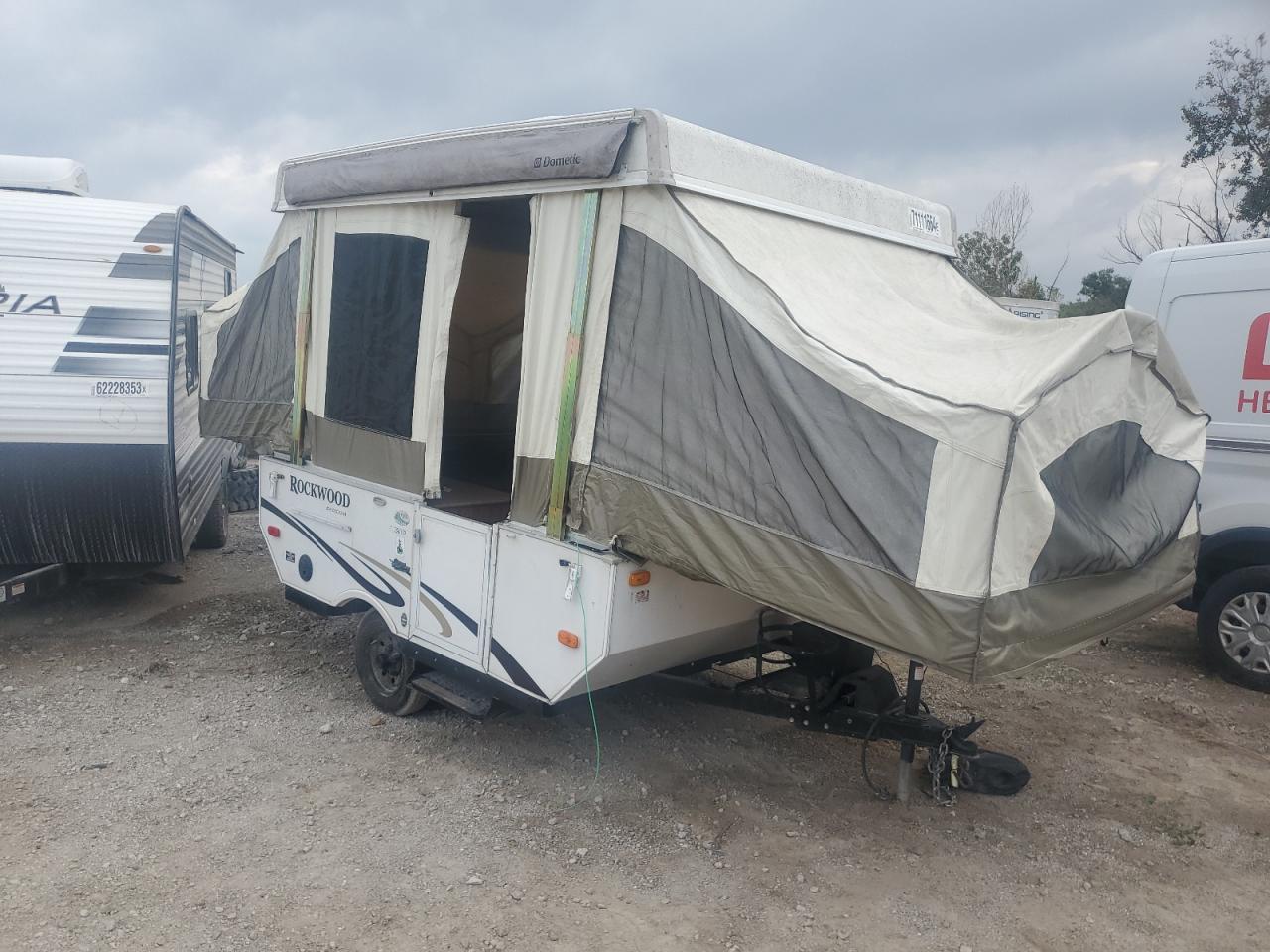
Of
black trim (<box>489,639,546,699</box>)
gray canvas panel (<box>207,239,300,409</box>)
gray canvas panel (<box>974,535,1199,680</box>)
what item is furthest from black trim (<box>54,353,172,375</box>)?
gray canvas panel (<box>974,535,1199,680</box>)

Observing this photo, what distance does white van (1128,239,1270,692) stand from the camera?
592cm

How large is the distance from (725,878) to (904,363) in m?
2.08

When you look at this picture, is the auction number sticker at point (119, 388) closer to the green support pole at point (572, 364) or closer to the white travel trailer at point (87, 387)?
the white travel trailer at point (87, 387)

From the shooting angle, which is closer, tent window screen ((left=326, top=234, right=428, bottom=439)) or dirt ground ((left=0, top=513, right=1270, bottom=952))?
dirt ground ((left=0, top=513, right=1270, bottom=952))

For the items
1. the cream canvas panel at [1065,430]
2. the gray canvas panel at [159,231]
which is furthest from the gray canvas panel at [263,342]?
the cream canvas panel at [1065,430]

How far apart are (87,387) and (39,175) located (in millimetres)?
3052

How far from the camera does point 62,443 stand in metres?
5.85

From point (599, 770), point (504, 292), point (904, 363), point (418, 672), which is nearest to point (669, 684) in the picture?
point (599, 770)

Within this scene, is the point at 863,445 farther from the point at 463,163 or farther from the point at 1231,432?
the point at 1231,432

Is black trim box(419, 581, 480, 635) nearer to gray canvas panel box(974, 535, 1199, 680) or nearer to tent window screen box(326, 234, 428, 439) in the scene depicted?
tent window screen box(326, 234, 428, 439)

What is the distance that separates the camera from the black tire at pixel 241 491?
33.8ft

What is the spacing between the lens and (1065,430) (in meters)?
3.22

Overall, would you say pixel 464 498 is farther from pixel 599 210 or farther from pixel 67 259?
pixel 67 259

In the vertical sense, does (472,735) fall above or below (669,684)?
below
